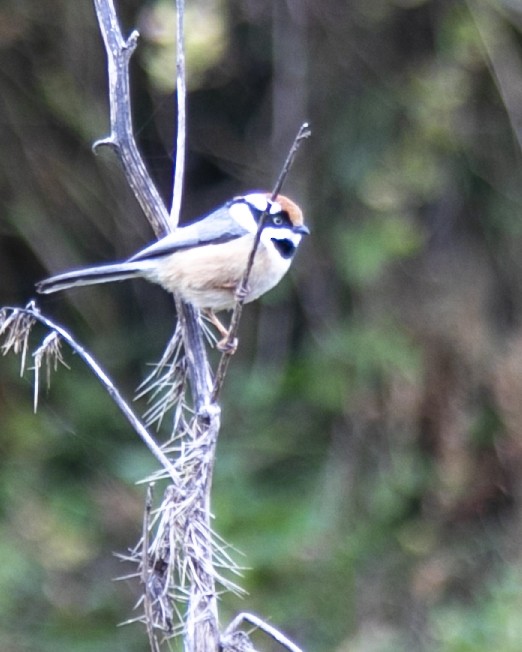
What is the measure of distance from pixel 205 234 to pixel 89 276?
475mm

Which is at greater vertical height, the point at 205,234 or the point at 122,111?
the point at 122,111

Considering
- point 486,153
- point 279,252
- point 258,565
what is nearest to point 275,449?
point 258,565

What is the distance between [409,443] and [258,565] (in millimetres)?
985

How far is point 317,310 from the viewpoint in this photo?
19.7ft

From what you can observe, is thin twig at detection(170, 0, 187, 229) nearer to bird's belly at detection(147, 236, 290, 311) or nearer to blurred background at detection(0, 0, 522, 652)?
Result: bird's belly at detection(147, 236, 290, 311)

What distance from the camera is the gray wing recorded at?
11.7 feet

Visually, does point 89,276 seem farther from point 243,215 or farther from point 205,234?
point 243,215

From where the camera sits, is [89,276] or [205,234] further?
[205,234]

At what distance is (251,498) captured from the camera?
546 centimetres

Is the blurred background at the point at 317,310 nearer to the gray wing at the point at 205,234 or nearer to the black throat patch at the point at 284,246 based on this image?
the gray wing at the point at 205,234

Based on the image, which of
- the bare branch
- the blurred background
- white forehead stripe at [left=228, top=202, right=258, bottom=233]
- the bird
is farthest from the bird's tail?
the blurred background

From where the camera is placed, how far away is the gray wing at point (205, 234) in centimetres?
356

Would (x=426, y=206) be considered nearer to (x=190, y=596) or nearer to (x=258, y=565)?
(x=258, y=565)

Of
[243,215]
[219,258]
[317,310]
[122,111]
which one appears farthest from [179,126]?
[317,310]
